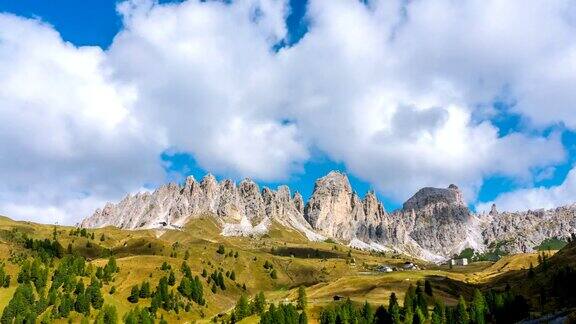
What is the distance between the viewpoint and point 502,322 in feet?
634

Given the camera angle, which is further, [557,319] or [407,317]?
[407,317]

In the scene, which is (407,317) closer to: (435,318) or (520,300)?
(435,318)

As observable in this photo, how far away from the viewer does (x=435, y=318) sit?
19175 centimetres

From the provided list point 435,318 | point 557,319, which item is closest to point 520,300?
point 435,318

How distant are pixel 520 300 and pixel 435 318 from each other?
33734 mm

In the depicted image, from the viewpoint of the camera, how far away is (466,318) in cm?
19125

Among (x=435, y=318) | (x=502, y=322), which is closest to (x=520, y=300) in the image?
(x=502, y=322)

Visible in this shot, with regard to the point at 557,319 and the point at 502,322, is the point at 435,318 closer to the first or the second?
the point at 502,322

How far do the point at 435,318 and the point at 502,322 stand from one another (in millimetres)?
24233

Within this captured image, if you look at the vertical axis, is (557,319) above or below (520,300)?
below

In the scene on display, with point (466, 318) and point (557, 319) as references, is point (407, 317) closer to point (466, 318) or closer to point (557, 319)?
point (466, 318)

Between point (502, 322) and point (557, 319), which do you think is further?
point (502, 322)

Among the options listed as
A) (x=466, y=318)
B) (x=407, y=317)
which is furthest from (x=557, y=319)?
(x=407, y=317)

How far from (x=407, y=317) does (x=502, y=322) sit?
33.0 metres
